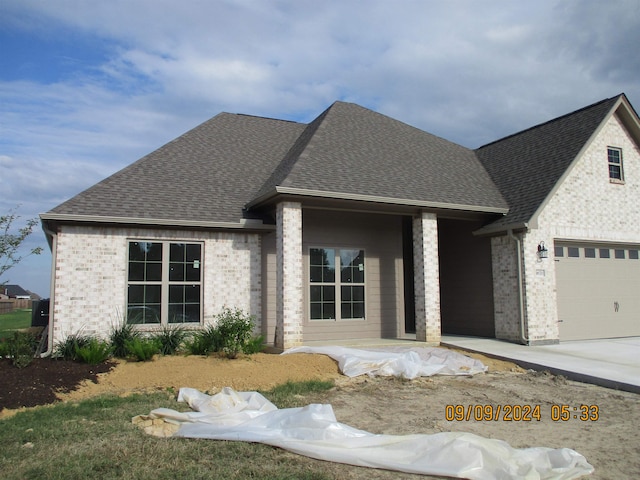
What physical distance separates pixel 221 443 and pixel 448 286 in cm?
1230

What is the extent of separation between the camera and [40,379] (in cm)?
870

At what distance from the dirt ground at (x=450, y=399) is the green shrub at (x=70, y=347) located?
1234 mm

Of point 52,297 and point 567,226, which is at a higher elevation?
point 567,226

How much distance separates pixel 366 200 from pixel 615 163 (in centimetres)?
832

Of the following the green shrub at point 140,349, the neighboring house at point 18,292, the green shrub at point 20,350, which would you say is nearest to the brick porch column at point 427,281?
the green shrub at point 140,349

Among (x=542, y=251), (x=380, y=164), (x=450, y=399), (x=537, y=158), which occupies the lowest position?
(x=450, y=399)

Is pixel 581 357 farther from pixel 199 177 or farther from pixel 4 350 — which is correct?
pixel 4 350

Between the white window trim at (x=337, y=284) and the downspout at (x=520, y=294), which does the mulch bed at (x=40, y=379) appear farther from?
the downspout at (x=520, y=294)

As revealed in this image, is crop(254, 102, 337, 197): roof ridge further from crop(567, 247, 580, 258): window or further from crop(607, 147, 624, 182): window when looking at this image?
crop(607, 147, 624, 182): window

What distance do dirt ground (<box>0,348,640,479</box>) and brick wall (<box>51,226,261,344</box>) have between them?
229cm

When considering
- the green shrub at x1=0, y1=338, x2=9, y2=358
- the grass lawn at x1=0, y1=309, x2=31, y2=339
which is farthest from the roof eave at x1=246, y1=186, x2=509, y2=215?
the grass lawn at x1=0, y1=309, x2=31, y2=339

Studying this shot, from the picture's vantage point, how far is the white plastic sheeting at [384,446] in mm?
4770

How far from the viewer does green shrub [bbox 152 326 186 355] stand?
11.2m

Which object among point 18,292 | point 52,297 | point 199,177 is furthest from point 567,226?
point 18,292
